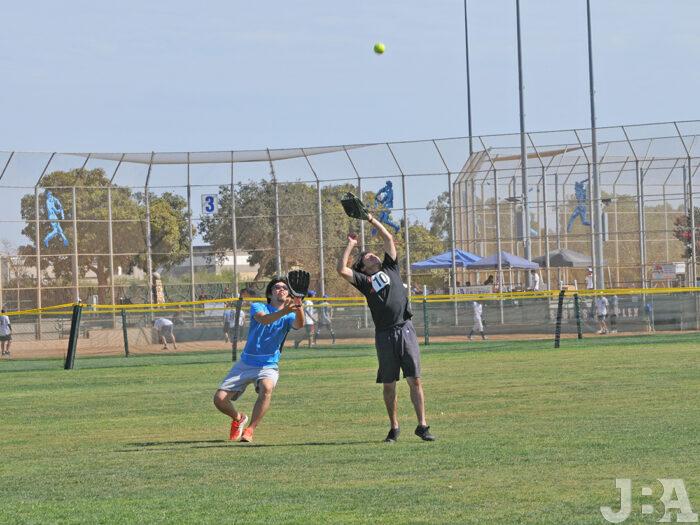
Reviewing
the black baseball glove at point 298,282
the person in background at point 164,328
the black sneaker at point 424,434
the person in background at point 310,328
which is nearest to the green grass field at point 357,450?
the black sneaker at point 424,434

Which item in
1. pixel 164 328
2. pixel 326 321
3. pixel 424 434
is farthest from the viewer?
pixel 326 321

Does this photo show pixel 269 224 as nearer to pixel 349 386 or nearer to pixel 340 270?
pixel 349 386

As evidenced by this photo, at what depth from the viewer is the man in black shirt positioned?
1144 cm

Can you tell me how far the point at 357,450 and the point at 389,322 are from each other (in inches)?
53.6

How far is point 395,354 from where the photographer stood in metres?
11.5

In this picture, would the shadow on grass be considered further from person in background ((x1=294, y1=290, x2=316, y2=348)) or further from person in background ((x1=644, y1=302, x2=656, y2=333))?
person in background ((x1=644, y1=302, x2=656, y2=333))

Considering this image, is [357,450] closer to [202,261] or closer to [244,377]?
[244,377]

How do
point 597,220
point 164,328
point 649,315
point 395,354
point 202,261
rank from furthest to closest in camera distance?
point 202,261, point 597,220, point 649,315, point 164,328, point 395,354

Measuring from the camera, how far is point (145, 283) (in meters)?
44.9

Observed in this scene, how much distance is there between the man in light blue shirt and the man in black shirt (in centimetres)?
84

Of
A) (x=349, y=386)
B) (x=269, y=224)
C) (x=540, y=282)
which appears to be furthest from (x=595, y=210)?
(x=349, y=386)

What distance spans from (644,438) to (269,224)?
111 feet

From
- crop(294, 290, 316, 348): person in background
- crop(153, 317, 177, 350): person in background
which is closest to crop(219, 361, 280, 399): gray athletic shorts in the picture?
crop(294, 290, 316, 348): person in background

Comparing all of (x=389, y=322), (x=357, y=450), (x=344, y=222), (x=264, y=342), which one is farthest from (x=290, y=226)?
(x=357, y=450)
